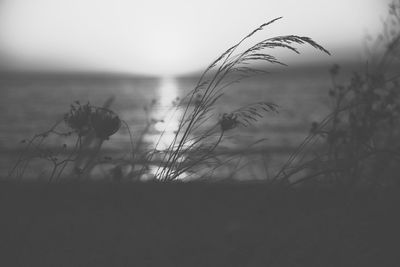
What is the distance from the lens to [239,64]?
2250mm

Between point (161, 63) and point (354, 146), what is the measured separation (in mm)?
82938

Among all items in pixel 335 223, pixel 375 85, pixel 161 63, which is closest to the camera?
pixel 335 223

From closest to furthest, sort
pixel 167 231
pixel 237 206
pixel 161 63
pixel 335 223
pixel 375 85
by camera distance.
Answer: pixel 167 231, pixel 335 223, pixel 237 206, pixel 375 85, pixel 161 63

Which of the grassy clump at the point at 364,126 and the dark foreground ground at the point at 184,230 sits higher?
the grassy clump at the point at 364,126

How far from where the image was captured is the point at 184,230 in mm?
1775

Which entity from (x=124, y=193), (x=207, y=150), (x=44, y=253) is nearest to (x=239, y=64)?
(x=207, y=150)

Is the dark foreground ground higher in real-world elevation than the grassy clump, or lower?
lower

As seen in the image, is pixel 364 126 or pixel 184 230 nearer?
pixel 184 230

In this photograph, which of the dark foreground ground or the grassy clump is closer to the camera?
the dark foreground ground

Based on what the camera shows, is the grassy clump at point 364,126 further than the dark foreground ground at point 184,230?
Yes

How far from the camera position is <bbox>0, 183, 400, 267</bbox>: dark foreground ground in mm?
1582

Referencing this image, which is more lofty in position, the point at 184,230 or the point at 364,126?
the point at 364,126

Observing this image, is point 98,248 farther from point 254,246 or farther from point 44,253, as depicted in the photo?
point 254,246

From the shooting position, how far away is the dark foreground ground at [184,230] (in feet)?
5.19
